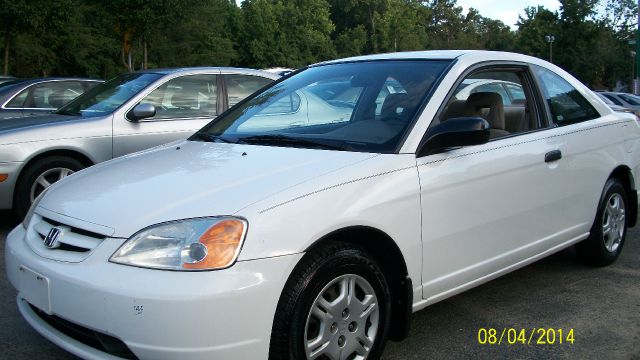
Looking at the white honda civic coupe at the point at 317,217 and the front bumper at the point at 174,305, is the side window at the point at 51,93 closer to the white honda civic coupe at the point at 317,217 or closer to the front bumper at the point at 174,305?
the white honda civic coupe at the point at 317,217

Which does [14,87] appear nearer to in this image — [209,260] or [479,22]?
[209,260]

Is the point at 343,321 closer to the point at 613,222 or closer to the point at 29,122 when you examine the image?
the point at 613,222

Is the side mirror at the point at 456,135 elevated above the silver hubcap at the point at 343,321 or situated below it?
above

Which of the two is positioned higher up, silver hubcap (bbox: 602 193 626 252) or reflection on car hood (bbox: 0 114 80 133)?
reflection on car hood (bbox: 0 114 80 133)

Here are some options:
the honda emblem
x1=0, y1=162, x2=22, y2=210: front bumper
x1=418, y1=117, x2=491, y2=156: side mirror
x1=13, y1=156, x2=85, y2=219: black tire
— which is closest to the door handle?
x1=418, y1=117, x2=491, y2=156: side mirror

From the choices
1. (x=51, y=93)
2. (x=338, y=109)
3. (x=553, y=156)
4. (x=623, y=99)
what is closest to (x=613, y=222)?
(x=553, y=156)

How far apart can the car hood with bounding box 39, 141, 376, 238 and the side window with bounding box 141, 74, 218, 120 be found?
3073 millimetres

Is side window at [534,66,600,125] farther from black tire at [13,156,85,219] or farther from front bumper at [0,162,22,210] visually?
front bumper at [0,162,22,210]

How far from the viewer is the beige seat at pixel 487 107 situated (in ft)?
13.1

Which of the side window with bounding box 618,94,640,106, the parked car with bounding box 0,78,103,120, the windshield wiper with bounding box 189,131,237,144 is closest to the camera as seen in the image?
the windshield wiper with bounding box 189,131,237,144

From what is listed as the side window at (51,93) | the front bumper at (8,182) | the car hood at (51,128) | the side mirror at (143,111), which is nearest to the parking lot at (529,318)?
the front bumper at (8,182)

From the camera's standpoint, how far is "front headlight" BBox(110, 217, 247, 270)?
2.36m
